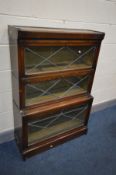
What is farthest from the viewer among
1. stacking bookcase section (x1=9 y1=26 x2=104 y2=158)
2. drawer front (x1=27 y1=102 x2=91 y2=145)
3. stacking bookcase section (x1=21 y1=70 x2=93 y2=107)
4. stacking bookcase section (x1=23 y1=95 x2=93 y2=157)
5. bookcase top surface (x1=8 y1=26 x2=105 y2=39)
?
drawer front (x1=27 y1=102 x2=91 y2=145)

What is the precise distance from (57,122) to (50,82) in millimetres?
511

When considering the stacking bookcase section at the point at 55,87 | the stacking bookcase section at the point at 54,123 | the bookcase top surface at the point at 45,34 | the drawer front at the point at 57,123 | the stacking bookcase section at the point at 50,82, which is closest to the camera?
→ the bookcase top surface at the point at 45,34

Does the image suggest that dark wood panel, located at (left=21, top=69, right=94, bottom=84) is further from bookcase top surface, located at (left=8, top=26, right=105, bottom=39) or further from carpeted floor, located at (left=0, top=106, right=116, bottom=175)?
carpeted floor, located at (left=0, top=106, right=116, bottom=175)

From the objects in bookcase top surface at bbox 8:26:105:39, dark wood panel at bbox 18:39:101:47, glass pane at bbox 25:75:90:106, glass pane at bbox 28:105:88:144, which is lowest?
glass pane at bbox 28:105:88:144

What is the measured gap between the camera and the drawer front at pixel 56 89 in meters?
1.37

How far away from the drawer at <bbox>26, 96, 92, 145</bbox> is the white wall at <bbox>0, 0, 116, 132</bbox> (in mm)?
308

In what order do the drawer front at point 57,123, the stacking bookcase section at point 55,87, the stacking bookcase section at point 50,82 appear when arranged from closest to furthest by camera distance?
the stacking bookcase section at point 50,82 < the stacking bookcase section at point 55,87 < the drawer front at point 57,123

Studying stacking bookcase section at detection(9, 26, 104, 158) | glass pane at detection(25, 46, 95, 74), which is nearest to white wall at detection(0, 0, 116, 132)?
stacking bookcase section at detection(9, 26, 104, 158)

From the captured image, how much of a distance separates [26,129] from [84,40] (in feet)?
2.95

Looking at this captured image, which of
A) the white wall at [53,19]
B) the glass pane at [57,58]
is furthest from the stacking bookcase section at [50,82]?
the white wall at [53,19]

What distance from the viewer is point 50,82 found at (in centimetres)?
142

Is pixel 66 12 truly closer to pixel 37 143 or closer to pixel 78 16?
pixel 78 16

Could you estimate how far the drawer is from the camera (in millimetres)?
1487

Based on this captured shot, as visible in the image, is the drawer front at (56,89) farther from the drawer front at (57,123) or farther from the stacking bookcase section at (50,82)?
the drawer front at (57,123)
